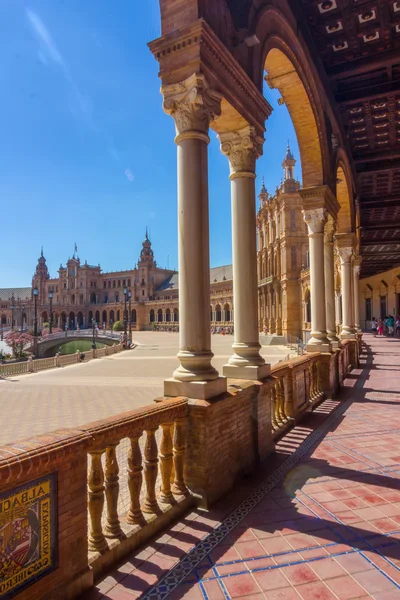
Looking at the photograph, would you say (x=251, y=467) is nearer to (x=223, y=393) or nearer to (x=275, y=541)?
(x=223, y=393)

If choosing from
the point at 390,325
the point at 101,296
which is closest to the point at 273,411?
the point at 390,325

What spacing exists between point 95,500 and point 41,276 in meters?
129

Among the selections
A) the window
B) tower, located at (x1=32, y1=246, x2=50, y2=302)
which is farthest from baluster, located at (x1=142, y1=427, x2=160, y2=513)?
tower, located at (x1=32, y1=246, x2=50, y2=302)

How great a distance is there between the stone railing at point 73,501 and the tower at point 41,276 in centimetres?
12513

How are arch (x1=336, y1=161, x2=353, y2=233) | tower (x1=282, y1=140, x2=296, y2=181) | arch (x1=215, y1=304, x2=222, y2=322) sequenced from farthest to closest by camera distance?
arch (x1=215, y1=304, x2=222, y2=322) → tower (x1=282, y1=140, x2=296, y2=181) → arch (x1=336, y1=161, x2=353, y2=233)

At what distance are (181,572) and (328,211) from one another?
901 cm

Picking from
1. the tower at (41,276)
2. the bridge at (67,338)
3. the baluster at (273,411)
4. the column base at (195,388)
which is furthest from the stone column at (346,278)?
the tower at (41,276)

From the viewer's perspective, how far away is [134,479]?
315 cm

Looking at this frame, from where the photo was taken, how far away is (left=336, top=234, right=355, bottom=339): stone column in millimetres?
15117

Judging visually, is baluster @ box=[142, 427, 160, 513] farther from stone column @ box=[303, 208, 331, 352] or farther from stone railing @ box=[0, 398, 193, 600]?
stone column @ box=[303, 208, 331, 352]

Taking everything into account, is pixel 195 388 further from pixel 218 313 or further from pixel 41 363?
pixel 218 313

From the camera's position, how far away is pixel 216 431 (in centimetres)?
409

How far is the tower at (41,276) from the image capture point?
12112 centimetres

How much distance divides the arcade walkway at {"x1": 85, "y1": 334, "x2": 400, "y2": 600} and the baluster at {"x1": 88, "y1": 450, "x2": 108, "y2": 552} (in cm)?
24
